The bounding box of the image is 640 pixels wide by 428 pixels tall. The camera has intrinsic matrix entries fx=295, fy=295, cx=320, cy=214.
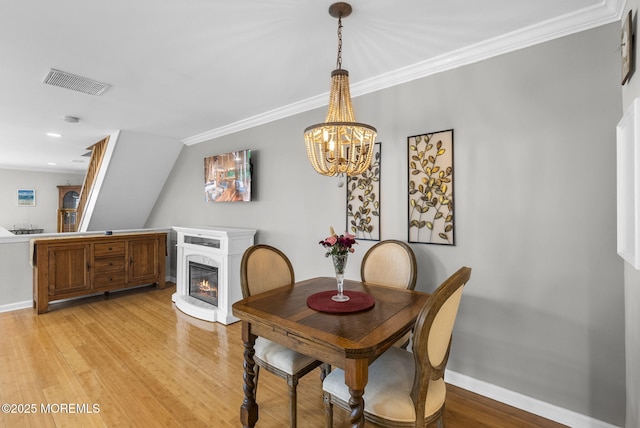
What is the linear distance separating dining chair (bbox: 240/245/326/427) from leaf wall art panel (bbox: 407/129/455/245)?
112 centimetres

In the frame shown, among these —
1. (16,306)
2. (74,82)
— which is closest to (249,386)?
(74,82)

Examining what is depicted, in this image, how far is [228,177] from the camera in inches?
160

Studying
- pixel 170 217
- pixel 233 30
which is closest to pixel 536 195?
pixel 233 30

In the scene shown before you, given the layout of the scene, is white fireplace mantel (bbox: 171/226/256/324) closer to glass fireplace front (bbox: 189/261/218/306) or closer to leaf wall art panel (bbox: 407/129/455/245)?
glass fireplace front (bbox: 189/261/218/306)

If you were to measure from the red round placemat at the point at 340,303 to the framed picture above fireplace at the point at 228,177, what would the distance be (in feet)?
7.35

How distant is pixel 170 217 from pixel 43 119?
2181 mm

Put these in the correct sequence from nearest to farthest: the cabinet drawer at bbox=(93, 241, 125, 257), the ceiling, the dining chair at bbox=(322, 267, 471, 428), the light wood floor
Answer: the dining chair at bbox=(322, 267, 471, 428)
the ceiling
the light wood floor
the cabinet drawer at bbox=(93, 241, 125, 257)

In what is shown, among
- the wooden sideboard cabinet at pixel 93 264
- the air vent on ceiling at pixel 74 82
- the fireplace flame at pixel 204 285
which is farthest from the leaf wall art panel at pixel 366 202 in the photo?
the wooden sideboard cabinet at pixel 93 264

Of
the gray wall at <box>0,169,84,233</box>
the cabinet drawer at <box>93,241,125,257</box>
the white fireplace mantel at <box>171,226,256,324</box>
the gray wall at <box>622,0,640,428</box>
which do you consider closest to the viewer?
the gray wall at <box>622,0,640,428</box>

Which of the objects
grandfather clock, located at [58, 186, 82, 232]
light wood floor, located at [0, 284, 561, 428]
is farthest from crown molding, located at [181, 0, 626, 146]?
grandfather clock, located at [58, 186, 82, 232]

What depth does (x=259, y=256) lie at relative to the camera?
2221 mm

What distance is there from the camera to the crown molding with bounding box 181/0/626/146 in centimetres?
174

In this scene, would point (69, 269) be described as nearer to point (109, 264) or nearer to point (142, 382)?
point (109, 264)

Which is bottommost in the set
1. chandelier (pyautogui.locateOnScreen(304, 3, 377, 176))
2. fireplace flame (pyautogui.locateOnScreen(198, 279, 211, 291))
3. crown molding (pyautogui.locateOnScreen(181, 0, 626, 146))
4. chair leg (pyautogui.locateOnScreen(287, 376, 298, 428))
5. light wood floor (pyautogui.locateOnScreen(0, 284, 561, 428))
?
light wood floor (pyautogui.locateOnScreen(0, 284, 561, 428))
